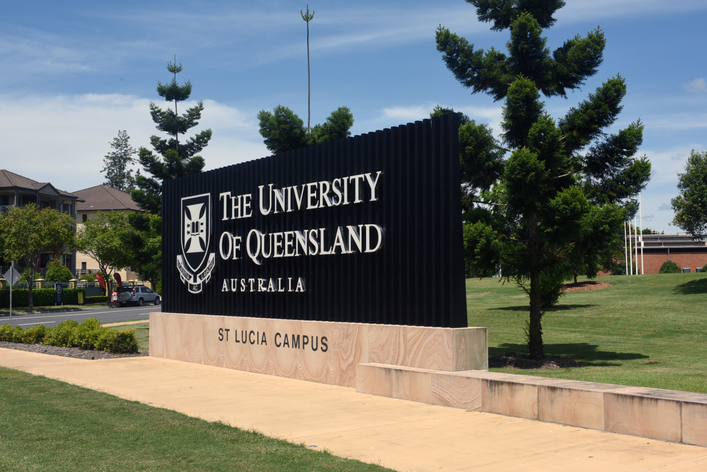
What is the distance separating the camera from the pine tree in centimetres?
Result: 3503

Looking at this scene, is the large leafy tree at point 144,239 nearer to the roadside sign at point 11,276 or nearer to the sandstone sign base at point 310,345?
the roadside sign at point 11,276

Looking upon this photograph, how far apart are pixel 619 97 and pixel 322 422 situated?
44.0ft

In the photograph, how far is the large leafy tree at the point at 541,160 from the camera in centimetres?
1541

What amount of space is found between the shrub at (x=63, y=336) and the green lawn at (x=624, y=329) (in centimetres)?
1194

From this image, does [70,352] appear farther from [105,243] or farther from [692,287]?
[105,243]

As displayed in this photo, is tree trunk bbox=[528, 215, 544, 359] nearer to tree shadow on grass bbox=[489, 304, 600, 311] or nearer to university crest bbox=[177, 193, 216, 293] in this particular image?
university crest bbox=[177, 193, 216, 293]

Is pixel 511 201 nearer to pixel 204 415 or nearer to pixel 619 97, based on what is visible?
pixel 619 97

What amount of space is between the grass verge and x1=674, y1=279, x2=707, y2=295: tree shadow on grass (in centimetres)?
3422

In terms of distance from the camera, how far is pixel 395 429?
7.47 metres

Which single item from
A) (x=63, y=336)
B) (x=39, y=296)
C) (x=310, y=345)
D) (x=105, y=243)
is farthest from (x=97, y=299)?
(x=310, y=345)

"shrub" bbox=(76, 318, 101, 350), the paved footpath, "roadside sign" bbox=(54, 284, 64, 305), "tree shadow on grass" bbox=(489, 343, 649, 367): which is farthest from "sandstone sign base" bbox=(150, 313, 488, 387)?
"roadside sign" bbox=(54, 284, 64, 305)

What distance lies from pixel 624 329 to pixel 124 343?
61.7 ft

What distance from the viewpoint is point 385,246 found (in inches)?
427

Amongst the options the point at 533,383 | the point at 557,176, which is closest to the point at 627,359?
the point at 557,176
